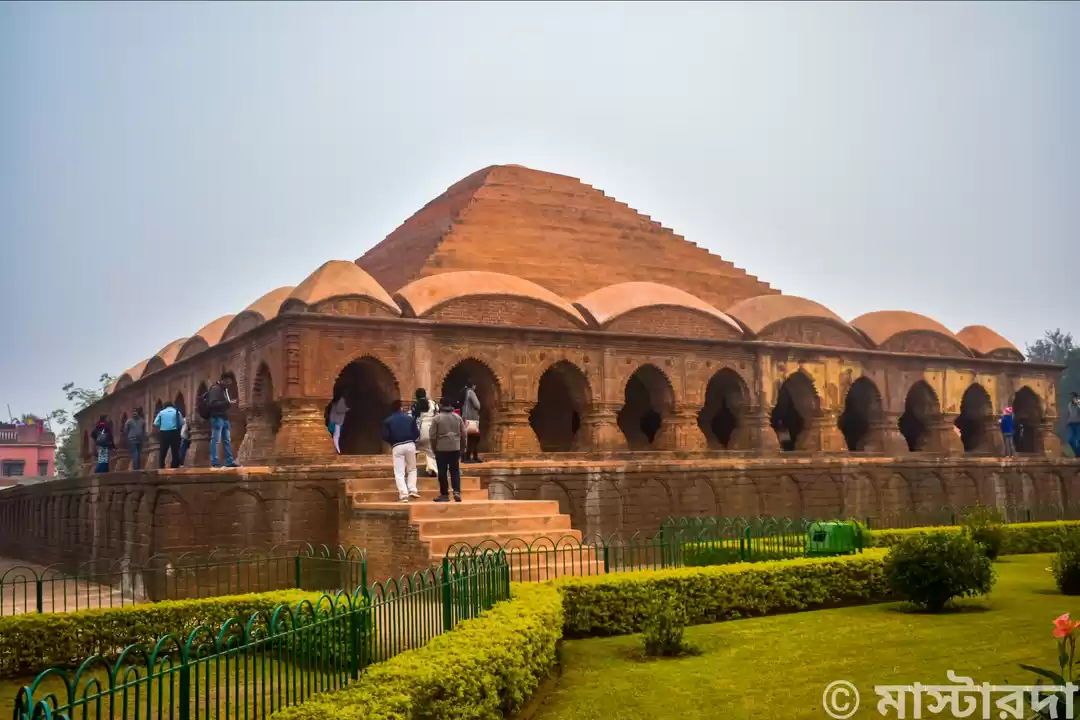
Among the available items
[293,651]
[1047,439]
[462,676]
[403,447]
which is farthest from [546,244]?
[293,651]

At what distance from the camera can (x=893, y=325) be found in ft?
72.6

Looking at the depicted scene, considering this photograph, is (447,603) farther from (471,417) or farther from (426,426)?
(471,417)

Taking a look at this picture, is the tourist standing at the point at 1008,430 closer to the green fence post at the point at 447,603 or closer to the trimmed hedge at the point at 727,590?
the trimmed hedge at the point at 727,590

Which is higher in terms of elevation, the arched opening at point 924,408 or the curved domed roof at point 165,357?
the curved domed roof at point 165,357

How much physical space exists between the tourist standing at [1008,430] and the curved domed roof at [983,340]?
1639mm

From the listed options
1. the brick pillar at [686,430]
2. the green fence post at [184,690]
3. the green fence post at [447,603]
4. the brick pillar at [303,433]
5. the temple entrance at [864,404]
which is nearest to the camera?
the green fence post at [184,690]

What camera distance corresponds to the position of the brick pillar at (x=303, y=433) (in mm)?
14812

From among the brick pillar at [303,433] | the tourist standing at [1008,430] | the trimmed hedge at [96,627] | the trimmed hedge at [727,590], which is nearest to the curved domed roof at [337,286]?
the brick pillar at [303,433]

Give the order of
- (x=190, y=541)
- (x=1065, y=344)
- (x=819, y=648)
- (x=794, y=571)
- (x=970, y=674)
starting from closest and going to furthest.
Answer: (x=970, y=674) < (x=819, y=648) < (x=794, y=571) < (x=190, y=541) < (x=1065, y=344)

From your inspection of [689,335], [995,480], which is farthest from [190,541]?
[995,480]

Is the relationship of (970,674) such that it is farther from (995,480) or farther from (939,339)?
(939,339)

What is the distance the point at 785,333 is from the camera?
20.6m

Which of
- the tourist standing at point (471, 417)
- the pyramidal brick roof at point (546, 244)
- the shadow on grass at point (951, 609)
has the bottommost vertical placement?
the shadow on grass at point (951, 609)

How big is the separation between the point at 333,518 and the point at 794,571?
6155mm
